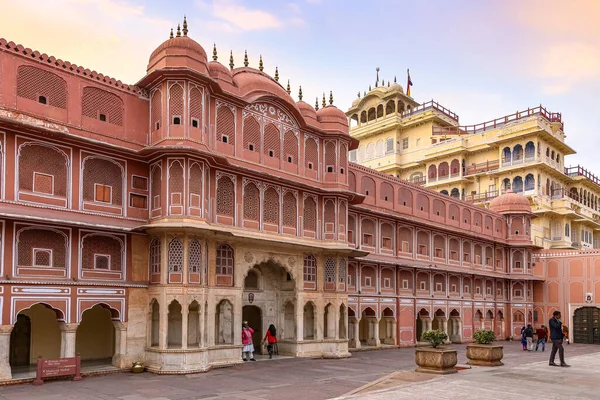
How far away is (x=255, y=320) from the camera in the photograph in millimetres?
27297

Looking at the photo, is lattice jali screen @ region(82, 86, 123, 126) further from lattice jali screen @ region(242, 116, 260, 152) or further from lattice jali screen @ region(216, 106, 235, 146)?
lattice jali screen @ region(242, 116, 260, 152)

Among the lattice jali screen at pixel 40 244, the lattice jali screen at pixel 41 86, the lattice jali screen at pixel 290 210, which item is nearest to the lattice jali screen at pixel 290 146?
the lattice jali screen at pixel 290 210

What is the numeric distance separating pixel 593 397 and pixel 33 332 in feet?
58.7

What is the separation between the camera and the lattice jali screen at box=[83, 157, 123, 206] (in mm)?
19703

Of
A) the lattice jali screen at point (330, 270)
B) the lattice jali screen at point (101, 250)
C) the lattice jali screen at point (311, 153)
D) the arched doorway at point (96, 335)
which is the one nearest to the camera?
the lattice jali screen at point (101, 250)

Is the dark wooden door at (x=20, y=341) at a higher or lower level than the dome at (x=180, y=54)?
lower

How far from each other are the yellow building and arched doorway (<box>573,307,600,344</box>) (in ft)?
25.7

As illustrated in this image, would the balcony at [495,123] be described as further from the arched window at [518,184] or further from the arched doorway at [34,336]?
the arched doorway at [34,336]

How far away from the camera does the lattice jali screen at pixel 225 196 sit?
22609 mm

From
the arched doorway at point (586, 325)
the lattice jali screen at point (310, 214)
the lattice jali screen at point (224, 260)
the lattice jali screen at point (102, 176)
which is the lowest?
the arched doorway at point (586, 325)

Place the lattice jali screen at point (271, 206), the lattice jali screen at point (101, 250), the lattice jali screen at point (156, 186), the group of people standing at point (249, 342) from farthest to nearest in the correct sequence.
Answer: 1. the lattice jali screen at point (271, 206)
2. the group of people standing at point (249, 342)
3. the lattice jali screen at point (156, 186)
4. the lattice jali screen at point (101, 250)

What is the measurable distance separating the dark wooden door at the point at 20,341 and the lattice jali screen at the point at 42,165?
195 inches

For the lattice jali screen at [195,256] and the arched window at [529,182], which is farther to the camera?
the arched window at [529,182]

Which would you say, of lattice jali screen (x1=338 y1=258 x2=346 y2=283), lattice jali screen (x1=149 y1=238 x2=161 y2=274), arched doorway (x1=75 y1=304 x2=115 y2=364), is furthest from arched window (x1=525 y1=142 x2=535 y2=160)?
arched doorway (x1=75 y1=304 x2=115 y2=364)
